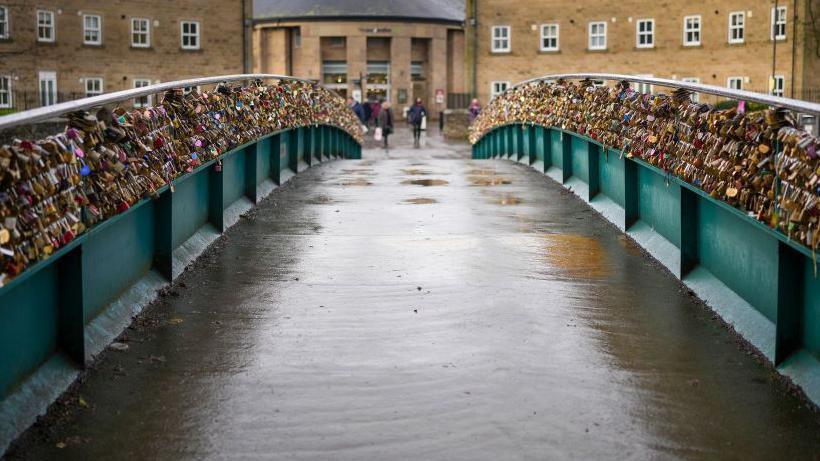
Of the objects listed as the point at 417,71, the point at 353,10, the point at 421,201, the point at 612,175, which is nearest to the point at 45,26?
the point at 353,10

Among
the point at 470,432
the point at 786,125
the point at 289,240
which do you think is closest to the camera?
the point at 470,432

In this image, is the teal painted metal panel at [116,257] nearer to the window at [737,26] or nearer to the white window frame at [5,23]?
the white window frame at [5,23]

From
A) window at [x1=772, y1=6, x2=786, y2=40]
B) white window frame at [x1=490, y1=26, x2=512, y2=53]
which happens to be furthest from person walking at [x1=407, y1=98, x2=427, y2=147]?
window at [x1=772, y1=6, x2=786, y2=40]

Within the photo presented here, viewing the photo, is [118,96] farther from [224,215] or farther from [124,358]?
[224,215]

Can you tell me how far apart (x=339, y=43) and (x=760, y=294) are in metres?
71.0

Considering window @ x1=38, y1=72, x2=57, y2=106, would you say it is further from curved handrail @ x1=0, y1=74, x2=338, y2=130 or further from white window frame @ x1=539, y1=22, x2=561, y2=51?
curved handrail @ x1=0, y1=74, x2=338, y2=130

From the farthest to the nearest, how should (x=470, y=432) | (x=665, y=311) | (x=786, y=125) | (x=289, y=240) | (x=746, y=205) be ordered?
(x=289, y=240)
(x=665, y=311)
(x=746, y=205)
(x=786, y=125)
(x=470, y=432)

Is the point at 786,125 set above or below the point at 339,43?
below

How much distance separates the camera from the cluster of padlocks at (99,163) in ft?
18.6

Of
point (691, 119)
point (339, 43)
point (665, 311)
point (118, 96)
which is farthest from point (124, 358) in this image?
point (339, 43)

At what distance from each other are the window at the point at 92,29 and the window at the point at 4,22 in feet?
12.5

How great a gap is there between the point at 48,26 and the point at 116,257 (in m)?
54.3

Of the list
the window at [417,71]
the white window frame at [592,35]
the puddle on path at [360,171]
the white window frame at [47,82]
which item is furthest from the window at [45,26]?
the puddle on path at [360,171]

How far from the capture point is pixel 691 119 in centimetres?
899
